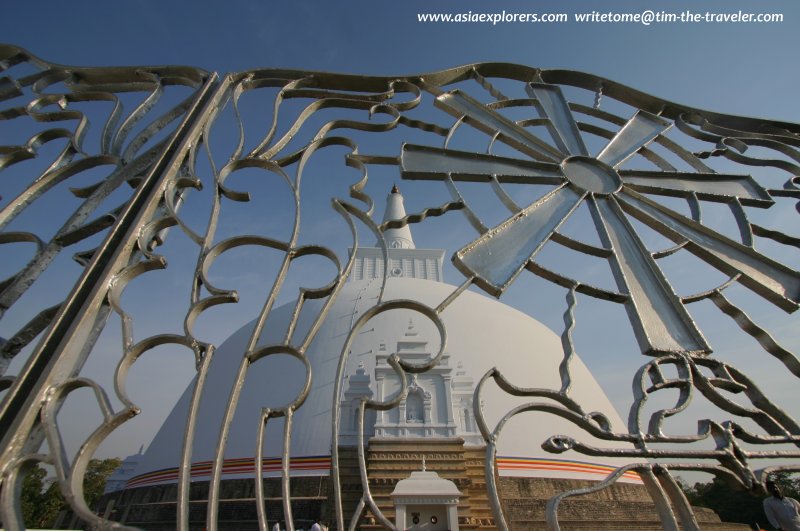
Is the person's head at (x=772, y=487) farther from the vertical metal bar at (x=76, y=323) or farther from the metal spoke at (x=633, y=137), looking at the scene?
the vertical metal bar at (x=76, y=323)

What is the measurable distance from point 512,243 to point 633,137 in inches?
62.9

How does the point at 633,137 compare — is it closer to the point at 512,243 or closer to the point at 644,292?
the point at 644,292

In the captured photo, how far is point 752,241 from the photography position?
2.59 meters

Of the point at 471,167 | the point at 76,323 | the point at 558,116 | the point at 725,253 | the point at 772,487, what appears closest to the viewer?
the point at 76,323

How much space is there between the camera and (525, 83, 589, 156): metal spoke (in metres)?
2.96

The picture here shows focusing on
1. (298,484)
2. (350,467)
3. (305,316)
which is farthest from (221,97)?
(305,316)

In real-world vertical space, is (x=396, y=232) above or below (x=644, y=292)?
above

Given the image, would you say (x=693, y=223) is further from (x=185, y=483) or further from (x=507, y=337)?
(x=507, y=337)

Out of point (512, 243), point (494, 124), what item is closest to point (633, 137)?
point (494, 124)

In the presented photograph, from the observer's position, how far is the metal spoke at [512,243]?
6.66 ft

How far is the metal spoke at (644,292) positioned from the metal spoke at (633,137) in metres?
0.48

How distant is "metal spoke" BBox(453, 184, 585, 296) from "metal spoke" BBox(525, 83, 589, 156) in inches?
21.2

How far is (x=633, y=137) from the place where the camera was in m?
3.12

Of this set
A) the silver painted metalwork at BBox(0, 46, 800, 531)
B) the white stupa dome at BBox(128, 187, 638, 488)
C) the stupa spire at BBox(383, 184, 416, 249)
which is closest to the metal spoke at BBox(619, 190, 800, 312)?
the silver painted metalwork at BBox(0, 46, 800, 531)
